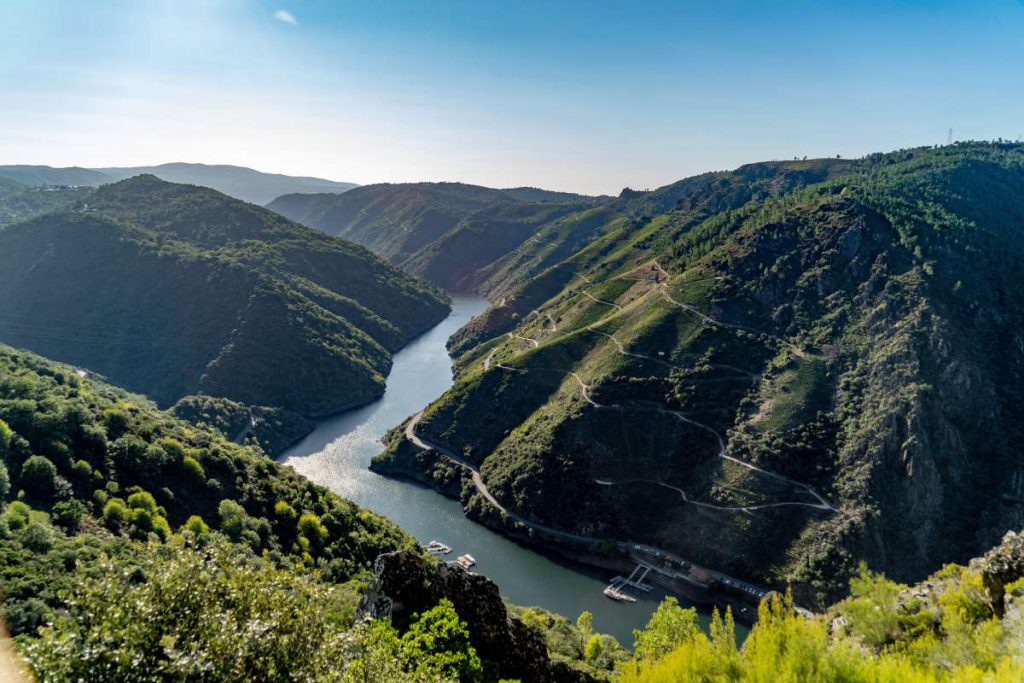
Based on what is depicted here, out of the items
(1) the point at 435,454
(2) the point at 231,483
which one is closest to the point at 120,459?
(2) the point at 231,483

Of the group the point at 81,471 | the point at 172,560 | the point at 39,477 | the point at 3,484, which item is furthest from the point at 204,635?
the point at 81,471

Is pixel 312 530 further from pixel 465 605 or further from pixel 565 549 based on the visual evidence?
pixel 465 605

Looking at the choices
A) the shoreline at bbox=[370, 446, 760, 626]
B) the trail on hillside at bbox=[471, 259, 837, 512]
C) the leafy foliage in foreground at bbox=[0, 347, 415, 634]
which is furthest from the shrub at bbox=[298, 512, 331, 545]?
the trail on hillside at bbox=[471, 259, 837, 512]

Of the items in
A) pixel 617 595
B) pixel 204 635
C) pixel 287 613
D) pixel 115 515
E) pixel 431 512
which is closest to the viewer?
pixel 204 635

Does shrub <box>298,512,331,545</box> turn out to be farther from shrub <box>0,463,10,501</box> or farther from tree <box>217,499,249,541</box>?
shrub <box>0,463,10,501</box>

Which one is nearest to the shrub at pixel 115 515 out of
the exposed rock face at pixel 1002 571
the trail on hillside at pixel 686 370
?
the exposed rock face at pixel 1002 571

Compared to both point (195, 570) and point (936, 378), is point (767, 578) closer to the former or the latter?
point (936, 378)
